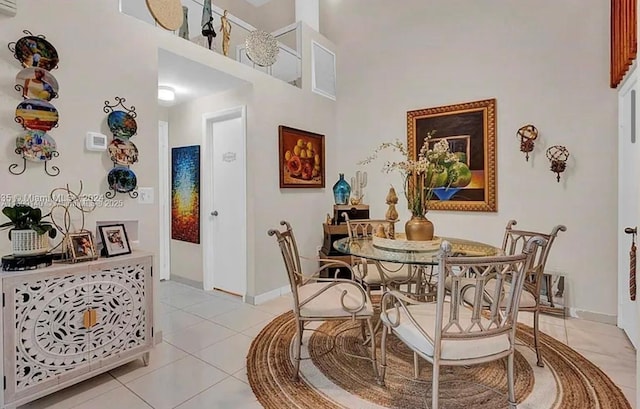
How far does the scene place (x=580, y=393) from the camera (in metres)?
1.97

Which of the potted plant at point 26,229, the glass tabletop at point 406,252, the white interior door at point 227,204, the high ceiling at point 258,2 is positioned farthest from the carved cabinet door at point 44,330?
the high ceiling at point 258,2

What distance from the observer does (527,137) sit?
3.33 m

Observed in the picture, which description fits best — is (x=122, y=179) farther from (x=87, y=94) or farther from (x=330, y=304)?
(x=330, y=304)

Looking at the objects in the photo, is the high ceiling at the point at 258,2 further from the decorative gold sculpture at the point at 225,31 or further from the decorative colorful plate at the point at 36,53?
the decorative colorful plate at the point at 36,53

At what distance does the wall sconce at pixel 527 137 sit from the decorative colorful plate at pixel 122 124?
359 cm

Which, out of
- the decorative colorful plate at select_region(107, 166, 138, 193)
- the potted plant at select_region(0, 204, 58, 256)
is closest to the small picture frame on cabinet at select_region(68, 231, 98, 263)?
the potted plant at select_region(0, 204, 58, 256)

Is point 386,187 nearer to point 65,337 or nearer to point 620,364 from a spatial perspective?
point 620,364

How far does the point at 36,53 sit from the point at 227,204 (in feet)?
7.50

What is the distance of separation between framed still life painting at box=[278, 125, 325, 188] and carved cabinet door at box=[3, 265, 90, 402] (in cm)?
232

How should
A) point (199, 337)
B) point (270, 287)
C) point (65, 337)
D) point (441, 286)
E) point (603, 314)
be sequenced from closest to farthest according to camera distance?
1. point (441, 286)
2. point (65, 337)
3. point (199, 337)
4. point (603, 314)
5. point (270, 287)

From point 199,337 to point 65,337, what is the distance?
3.47 ft

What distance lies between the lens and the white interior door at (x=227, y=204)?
3801 millimetres

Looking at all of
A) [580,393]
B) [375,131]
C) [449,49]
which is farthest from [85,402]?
[449,49]

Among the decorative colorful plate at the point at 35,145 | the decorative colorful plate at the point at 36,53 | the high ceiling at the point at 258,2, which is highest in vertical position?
the high ceiling at the point at 258,2
